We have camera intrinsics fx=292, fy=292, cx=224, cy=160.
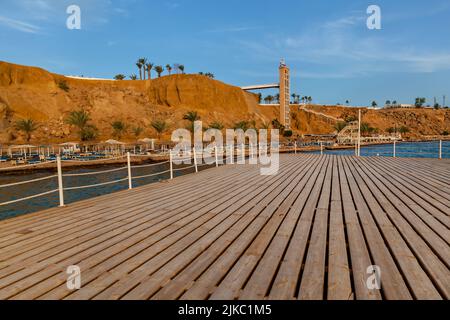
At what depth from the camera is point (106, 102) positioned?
67.2 meters

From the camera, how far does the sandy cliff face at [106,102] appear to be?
5806cm

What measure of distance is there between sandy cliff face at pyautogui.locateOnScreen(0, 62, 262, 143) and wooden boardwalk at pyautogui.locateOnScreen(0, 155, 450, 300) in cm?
5364

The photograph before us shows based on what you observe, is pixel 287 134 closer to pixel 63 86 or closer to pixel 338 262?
pixel 63 86

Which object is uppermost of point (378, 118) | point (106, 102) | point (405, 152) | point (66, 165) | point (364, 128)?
point (106, 102)

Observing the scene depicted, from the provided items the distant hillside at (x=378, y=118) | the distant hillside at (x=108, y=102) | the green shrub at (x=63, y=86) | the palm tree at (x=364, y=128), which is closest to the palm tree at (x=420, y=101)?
the distant hillside at (x=378, y=118)

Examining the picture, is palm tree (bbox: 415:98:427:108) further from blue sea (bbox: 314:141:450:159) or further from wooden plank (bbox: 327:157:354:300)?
wooden plank (bbox: 327:157:354:300)

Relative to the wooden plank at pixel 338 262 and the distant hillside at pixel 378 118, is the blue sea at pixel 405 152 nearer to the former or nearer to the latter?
the wooden plank at pixel 338 262

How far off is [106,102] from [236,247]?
2801 inches

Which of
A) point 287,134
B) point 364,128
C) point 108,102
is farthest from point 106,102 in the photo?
point 364,128

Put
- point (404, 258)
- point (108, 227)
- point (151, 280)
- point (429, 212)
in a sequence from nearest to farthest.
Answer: point (151, 280), point (404, 258), point (108, 227), point (429, 212)
